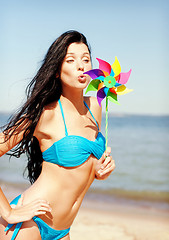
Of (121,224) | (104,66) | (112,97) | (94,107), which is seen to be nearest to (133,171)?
(121,224)

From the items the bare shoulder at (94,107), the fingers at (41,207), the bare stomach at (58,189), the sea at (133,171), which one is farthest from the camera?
the sea at (133,171)

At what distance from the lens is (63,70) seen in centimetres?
263

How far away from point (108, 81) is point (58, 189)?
0.81 meters

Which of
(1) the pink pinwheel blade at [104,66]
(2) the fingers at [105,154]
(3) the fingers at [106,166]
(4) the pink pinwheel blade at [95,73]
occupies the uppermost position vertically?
(1) the pink pinwheel blade at [104,66]

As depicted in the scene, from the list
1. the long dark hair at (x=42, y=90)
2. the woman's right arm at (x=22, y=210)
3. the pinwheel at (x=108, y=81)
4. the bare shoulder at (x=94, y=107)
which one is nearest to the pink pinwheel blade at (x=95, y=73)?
the pinwheel at (x=108, y=81)

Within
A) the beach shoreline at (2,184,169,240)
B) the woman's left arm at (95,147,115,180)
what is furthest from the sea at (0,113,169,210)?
the woman's left arm at (95,147,115,180)

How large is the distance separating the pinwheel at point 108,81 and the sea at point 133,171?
89 centimetres

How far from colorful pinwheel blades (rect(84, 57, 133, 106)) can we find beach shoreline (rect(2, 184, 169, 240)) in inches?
140

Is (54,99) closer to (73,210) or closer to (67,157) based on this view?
(67,157)

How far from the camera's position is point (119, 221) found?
6676 mm

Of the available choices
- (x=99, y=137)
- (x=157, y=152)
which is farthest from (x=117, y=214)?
(x=157, y=152)

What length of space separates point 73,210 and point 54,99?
2.60 feet

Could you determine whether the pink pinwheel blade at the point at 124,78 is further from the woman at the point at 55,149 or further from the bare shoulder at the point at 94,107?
the bare shoulder at the point at 94,107

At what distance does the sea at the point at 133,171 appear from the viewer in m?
8.66
